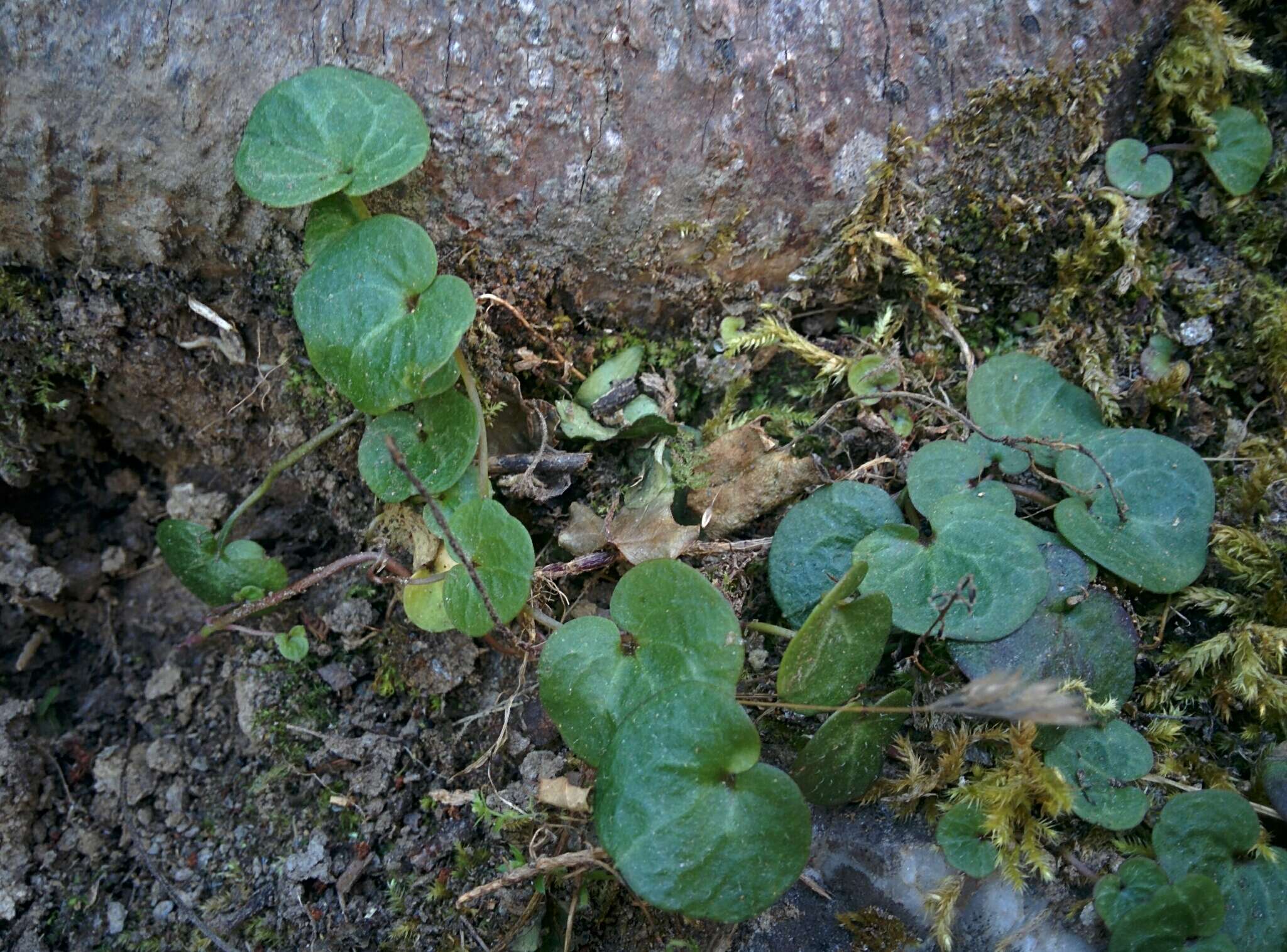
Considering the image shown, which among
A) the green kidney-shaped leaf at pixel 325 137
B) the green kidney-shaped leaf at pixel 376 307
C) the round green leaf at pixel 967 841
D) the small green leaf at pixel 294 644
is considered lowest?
the small green leaf at pixel 294 644

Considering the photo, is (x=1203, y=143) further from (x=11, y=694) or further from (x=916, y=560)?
(x=11, y=694)

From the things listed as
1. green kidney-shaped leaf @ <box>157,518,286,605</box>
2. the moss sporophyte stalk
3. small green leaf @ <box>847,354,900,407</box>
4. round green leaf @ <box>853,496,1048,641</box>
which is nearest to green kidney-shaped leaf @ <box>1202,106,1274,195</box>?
the moss sporophyte stalk

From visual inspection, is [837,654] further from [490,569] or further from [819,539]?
[490,569]

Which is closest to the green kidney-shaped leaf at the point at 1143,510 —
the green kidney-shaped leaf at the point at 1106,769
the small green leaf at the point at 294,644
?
the green kidney-shaped leaf at the point at 1106,769

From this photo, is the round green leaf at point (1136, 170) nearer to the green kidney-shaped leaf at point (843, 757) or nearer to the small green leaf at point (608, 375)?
the small green leaf at point (608, 375)

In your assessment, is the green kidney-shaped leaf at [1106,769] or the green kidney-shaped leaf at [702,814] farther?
the green kidney-shaped leaf at [1106,769]

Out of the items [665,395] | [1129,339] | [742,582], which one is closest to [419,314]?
[665,395]
